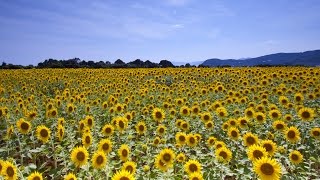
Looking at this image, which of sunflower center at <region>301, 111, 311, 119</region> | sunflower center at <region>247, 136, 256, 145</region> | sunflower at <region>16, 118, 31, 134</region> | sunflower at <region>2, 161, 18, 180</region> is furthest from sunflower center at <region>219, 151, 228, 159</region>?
sunflower at <region>16, 118, 31, 134</region>

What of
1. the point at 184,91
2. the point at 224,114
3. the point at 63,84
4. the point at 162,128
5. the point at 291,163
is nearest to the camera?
the point at 291,163

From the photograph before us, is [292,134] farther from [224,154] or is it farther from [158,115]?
[158,115]

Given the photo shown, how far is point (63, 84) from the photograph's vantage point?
64.4ft

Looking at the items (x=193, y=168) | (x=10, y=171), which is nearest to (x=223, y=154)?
(x=193, y=168)

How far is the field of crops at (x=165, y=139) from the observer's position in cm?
541

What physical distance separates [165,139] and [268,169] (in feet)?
10.3

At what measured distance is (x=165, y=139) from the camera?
24.3ft

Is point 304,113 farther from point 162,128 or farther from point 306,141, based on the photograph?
point 162,128

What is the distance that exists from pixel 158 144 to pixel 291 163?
247cm

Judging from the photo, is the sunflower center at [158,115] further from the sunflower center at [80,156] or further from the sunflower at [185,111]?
the sunflower center at [80,156]

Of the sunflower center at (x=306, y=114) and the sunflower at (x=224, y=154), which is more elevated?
the sunflower center at (x=306, y=114)

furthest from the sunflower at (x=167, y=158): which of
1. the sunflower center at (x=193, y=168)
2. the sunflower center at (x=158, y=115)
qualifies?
the sunflower center at (x=158, y=115)

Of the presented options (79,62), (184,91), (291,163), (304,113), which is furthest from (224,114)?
(79,62)

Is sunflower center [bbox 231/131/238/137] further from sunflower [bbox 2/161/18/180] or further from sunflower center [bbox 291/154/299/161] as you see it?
sunflower [bbox 2/161/18/180]
